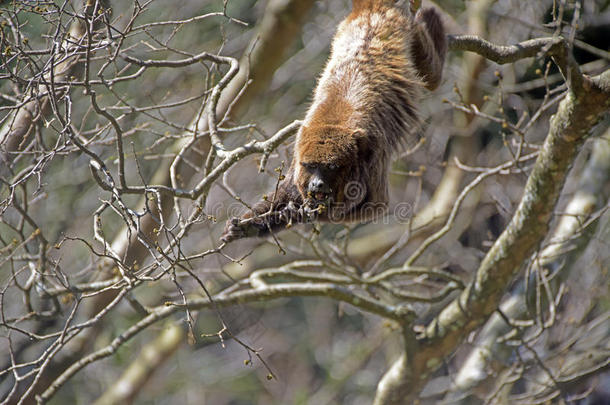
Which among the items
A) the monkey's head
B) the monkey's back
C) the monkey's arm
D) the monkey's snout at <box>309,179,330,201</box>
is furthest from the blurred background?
the monkey's snout at <box>309,179,330,201</box>

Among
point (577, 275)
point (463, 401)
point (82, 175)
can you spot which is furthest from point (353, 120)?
point (82, 175)

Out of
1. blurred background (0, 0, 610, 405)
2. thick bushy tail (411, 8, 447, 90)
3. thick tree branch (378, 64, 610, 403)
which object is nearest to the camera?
thick tree branch (378, 64, 610, 403)

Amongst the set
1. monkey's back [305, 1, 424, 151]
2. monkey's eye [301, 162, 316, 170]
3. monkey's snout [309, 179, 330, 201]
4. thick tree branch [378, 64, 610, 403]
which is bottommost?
A: thick tree branch [378, 64, 610, 403]

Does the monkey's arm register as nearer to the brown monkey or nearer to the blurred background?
the brown monkey

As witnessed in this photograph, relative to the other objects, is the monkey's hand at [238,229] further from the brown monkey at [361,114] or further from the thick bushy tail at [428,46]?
the thick bushy tail at [428,46]

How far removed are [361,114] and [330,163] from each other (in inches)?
27.1

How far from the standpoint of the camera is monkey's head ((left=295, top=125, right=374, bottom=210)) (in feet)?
16.3

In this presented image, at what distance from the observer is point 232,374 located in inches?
490

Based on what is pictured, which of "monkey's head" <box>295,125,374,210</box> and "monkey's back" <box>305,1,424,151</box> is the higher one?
"monkey's back" <box>305,1,424,151</box>

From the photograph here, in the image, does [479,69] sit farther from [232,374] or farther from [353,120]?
[232,374]

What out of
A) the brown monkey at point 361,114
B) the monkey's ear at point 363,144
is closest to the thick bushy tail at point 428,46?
the brown monkey at point 361,114

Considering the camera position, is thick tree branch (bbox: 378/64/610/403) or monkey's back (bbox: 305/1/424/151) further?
monkey's back (bbox: 305/1/424/151)

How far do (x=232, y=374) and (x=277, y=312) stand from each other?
73.0 inches

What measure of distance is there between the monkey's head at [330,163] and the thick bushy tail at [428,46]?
1.06 meters
